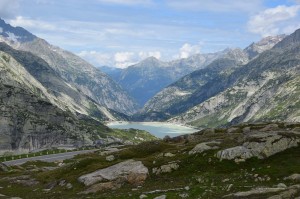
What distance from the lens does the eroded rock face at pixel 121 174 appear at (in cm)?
6150

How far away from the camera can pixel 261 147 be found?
200 ft

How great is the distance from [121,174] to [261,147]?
22547mm

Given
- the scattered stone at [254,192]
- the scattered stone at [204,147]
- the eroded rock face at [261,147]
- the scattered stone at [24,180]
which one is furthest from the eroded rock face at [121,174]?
the scattered stone at [254,192]

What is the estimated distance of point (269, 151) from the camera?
5981 centimetres

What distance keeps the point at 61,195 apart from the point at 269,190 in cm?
3145

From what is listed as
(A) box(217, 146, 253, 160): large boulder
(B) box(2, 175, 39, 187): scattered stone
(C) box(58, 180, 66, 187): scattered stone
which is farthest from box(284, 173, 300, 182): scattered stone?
(B) box(2, 175, 39, 187): scattered stone

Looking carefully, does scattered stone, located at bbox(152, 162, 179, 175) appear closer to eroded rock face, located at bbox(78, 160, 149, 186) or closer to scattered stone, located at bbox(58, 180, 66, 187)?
eroded rock face, located at bbox(78, 160, 149, 186)

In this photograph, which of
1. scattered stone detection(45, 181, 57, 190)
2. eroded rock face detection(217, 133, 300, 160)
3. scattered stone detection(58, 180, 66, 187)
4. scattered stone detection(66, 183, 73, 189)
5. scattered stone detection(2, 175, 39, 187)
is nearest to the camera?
eroded rock face detection(217, 133, 300, 160)

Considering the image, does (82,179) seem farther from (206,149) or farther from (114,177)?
(206,149)

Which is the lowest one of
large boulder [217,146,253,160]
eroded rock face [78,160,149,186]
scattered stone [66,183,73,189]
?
scattered stone [66,183,73,189]

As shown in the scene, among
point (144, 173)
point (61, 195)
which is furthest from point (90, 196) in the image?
point (144, 173)

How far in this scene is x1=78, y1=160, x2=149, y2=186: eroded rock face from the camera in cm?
6150

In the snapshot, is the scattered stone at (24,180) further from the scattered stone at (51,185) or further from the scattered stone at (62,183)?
the scattered stone at (62,183)

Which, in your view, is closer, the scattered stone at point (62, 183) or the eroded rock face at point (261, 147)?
the eroded rock face at point (261, 147)
